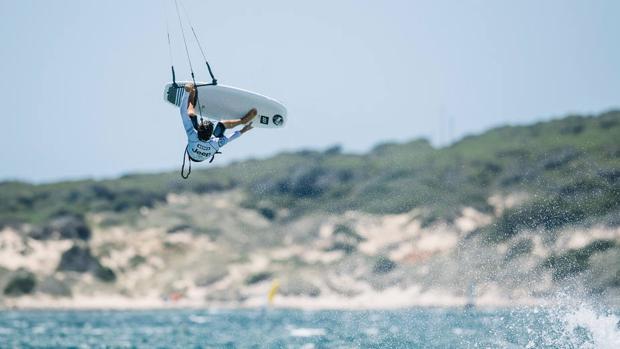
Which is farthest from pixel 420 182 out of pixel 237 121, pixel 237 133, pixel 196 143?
pixel 196 143

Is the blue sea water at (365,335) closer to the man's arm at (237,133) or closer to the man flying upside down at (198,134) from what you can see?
the man's arm at (237,133)

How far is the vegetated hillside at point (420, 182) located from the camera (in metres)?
55.0

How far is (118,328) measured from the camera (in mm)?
37312

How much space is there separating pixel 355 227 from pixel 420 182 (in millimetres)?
6713

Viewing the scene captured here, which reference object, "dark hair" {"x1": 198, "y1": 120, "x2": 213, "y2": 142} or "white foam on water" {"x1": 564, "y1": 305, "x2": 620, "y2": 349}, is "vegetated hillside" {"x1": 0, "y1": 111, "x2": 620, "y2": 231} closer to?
"white foam on water" {"x1": 564, "y1": 305, "x2": 620, "y2": 349}

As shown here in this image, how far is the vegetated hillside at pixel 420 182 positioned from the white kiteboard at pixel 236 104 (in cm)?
3552

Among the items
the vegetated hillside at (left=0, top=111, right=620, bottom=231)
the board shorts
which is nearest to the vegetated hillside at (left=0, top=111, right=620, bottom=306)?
the vegetated hillside at (left=0, top=111, right=620, bottom=231)

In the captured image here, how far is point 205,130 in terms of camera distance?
13.6m

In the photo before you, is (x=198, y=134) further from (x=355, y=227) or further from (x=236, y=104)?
(x=355, y=227)

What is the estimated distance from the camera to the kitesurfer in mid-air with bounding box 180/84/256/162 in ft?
44.8

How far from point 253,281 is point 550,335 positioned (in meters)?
43.7

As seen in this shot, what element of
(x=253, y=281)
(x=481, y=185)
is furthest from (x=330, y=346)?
(x=481, y=185)

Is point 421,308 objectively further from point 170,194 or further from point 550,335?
point 170,194

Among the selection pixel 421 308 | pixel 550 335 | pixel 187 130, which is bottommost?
→ pixel 421 308
